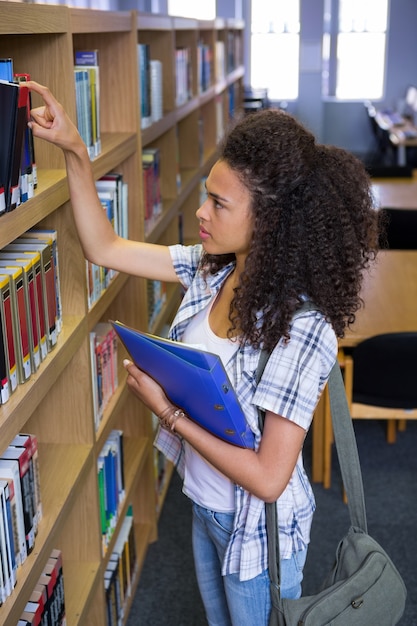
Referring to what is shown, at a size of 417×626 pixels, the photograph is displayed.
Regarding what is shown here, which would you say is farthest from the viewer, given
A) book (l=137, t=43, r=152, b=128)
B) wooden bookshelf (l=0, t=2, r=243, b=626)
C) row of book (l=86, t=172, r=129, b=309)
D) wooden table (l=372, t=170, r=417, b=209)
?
wooden table (l=372, t=170, r=417, b=209)

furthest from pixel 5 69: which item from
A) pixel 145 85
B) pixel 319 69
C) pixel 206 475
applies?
pixel 319 69

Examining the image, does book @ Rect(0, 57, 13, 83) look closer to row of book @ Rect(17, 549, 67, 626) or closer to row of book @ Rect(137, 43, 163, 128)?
row of book @ Rect(17, 549, 67, 626)

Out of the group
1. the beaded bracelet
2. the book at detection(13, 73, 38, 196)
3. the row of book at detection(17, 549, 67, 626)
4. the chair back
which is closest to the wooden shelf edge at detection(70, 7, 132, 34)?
the book at detection(13, 73, 38, 196)

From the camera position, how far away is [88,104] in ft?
6.63

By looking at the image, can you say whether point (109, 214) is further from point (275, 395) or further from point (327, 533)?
point (327, 533)

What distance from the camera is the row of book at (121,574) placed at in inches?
92.7

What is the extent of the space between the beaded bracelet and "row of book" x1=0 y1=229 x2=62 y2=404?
0.27 m

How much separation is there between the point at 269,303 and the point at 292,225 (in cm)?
15

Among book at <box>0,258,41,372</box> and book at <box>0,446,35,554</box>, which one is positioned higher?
book at <box>0,258,41,372</box>

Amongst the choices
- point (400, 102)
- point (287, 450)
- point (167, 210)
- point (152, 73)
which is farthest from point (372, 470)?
point (400, 102)

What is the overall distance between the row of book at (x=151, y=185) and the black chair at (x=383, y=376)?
92cm

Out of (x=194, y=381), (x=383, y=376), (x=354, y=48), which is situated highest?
(x=354, y=48)

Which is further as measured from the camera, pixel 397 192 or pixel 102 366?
pixel 397 192

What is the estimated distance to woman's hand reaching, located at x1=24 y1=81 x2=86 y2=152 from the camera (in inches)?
59.6
